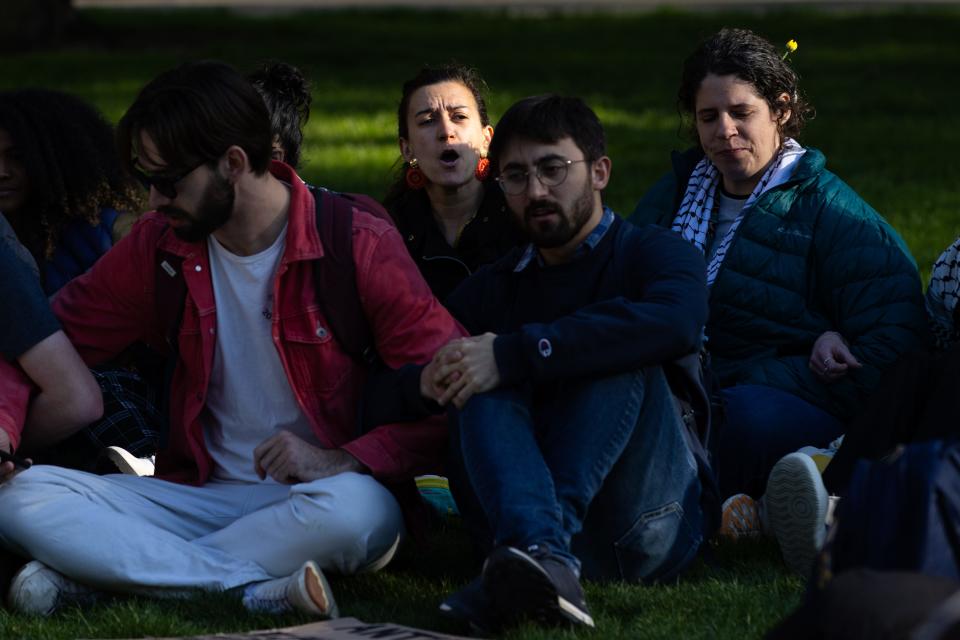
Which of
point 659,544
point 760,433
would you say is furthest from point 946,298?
point 659,544

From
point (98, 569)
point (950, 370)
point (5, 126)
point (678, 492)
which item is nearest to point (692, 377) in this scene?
point (678, 492)

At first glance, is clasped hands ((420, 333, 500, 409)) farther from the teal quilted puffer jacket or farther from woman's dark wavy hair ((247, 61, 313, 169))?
woman's dark wavy hair ((247, 61, 313, 169))

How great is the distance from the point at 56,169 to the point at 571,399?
2.62 metres

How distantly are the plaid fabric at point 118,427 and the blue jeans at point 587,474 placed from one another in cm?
177

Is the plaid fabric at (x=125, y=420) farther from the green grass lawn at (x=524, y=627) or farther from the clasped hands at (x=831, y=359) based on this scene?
the clasped hands at (x=831, y=359)

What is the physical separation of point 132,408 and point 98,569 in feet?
4.91

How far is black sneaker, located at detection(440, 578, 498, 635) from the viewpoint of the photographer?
4105 mm

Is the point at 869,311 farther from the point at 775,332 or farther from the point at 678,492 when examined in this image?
the point at 678,492

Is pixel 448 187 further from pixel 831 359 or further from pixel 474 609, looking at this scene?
pixel 474 609

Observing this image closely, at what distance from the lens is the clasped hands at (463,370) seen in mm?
4332

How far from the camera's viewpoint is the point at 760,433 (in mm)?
5227

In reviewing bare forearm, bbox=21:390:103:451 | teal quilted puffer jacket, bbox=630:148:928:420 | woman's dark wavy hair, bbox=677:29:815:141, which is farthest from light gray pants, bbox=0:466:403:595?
woman's dark wavy hair, bbox=677:29:815:141

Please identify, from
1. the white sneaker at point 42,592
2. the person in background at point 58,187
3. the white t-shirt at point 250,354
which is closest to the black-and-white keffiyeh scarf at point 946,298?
the white t-shirt at point 250,354

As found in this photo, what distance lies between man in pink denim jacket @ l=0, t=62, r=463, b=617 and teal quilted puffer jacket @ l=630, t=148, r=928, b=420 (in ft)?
4.02
